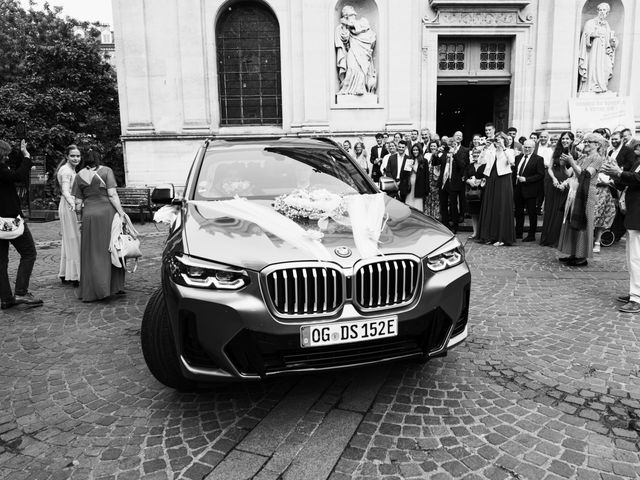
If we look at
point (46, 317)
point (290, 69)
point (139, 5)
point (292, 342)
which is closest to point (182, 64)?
point (139, 5)

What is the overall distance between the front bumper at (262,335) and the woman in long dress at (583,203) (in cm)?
Result: 496

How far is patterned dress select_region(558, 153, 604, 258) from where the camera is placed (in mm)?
6996

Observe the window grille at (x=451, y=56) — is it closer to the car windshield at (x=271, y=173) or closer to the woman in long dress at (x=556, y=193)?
the woman in long dress at (x=556, y=193)

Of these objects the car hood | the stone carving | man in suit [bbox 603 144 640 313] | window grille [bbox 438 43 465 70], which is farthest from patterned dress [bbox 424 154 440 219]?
the car hood

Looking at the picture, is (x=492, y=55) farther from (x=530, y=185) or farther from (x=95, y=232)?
(x=95, y=232)

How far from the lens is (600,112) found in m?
15.5

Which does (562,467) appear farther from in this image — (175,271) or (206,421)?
(175,271)

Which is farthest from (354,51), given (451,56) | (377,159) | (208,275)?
(208,275)

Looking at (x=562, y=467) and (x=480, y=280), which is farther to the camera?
(x=480, y=280)

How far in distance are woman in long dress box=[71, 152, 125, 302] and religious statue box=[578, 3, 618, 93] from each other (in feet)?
48.3

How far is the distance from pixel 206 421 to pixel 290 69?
13724mm

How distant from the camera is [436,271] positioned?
317cm

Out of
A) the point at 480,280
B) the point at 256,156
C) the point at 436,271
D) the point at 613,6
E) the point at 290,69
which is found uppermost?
the point at 613,6

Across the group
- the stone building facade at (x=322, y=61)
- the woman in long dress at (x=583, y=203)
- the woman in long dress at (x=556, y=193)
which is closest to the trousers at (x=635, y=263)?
the woman in long dress at (x=583, y=203)
